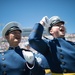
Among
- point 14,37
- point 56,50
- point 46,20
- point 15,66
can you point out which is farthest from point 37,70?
point 46,20

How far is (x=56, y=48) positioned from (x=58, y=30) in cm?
35

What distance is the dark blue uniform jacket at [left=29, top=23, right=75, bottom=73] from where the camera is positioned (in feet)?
12.8

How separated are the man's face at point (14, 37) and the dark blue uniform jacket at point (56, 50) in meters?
0.42

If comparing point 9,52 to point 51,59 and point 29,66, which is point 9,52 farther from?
point 51,59

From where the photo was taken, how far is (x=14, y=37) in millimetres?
4340

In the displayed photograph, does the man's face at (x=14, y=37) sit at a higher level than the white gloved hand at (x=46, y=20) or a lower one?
lower

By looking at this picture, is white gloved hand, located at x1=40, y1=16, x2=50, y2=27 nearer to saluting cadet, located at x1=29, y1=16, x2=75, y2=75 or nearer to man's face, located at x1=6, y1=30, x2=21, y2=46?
saluting cadet, located at x1=29, y1=16, x2=75, y2=75

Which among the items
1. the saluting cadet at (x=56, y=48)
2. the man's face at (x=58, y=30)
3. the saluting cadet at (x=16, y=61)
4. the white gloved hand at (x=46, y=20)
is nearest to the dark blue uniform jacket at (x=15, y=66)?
the saluting cadet at (x=16, y=61)

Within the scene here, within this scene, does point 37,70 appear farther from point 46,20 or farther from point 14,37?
point 46,20

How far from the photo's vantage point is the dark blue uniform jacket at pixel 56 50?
3.90 m

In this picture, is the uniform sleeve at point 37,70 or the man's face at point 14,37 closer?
the uniform sleeve at point 37,70

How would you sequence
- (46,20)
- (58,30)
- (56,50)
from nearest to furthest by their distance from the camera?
(56,50), (58,30), (46,20)

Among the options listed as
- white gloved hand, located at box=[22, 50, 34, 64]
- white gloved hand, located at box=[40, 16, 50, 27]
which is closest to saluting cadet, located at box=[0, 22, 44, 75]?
white gloved hand, located at box=[22, 50, 34, 64]

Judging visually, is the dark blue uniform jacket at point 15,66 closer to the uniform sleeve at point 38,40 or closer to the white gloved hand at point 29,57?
the white gloved hand at point 29,57
